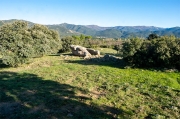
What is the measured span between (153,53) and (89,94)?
1277cm

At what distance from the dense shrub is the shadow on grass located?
35.2ft

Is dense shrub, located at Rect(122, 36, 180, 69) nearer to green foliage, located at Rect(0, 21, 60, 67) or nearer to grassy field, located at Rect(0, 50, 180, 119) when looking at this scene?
grassy field, located at Rect(0, 50, 180, 119)

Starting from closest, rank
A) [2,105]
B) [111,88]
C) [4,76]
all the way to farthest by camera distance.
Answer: [2,105] → [111,88] → [4,76]

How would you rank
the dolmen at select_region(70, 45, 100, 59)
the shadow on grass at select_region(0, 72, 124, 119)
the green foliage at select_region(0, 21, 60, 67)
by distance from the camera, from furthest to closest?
the dolmen at select_region(70, 45, 100, 59) → the green foliage at select_region(0, 21, 60, 67) → the shadow on grass at select_region(0, 72, 124, 119)

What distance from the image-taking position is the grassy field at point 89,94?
12031 millimetres

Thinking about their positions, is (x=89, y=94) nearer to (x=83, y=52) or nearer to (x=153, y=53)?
(x=153, y=53)

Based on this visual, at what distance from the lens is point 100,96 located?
48.1ft

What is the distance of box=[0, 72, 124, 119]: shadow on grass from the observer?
11.8 metres

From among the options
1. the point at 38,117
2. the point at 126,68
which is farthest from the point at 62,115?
the point at 126,68

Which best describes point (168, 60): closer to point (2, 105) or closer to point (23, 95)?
point (23, 95)

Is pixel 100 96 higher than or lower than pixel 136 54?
lower

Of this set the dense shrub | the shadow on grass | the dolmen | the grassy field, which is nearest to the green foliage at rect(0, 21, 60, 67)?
the grassy field

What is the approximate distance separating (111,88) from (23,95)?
718 cm

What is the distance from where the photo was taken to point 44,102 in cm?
1344
